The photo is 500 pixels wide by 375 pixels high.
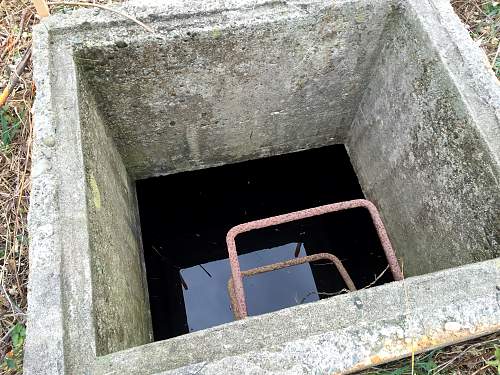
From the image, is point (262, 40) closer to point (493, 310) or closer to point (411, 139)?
point (411, 139)

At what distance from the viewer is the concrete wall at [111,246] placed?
226cm

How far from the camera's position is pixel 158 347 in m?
1.87

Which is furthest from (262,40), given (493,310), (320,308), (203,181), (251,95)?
(493,310)

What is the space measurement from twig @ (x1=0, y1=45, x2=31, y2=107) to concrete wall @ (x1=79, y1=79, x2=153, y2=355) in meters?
0.61

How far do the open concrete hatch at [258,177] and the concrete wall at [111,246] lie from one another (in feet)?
0.07

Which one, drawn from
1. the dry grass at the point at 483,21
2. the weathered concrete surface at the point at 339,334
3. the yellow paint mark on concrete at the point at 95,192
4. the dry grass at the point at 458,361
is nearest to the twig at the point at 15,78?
the yellow paint mark on concrete at the point at 95,192

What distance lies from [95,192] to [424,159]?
206 cm

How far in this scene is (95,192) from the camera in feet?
8.38

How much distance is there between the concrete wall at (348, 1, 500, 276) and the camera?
8.54ft

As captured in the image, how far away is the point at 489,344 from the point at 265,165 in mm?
2430

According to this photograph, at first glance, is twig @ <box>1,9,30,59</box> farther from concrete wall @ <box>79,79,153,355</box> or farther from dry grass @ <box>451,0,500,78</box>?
dry grass @ <box>451,0,500,78</box>

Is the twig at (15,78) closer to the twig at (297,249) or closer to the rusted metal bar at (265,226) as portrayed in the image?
the rusted metal bar at (265,226)

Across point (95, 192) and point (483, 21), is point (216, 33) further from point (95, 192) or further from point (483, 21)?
point (483, 21)

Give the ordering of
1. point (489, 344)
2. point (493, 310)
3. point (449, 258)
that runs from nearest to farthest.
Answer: point (493, 310) < point (489, 344) < point (449, 258)
